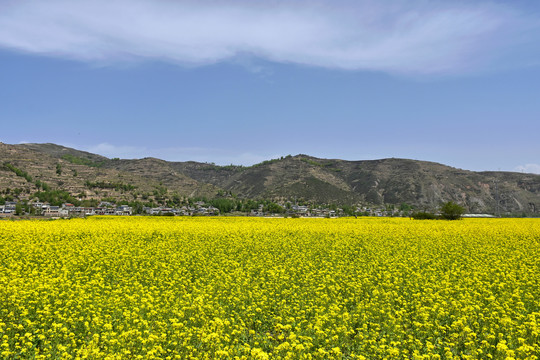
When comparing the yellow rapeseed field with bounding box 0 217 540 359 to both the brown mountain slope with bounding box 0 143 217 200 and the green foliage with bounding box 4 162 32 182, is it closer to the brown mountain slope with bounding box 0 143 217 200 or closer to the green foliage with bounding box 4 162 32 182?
the brown mountain slope with bounding box 0 143 217 200

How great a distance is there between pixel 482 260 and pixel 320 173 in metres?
163

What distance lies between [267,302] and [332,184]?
15882cm

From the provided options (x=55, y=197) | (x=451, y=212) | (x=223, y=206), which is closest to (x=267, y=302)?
(x=451, y=212)

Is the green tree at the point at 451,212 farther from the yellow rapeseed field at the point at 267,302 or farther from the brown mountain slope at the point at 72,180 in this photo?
the brown mountain slope at the point at 72,180

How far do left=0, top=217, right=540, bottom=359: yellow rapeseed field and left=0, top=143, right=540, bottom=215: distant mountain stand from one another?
110620 millimetres

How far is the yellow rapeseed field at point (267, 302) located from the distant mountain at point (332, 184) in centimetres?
11062

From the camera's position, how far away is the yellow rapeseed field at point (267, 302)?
7996 mm

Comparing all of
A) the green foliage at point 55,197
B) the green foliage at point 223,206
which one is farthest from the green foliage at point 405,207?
the green foliage at point 55,197

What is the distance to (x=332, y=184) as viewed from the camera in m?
168

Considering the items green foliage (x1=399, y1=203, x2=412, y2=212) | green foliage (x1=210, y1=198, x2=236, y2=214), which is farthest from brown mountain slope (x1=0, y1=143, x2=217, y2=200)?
green foliage (x1=399, y1=203, x2=412, y2=212)

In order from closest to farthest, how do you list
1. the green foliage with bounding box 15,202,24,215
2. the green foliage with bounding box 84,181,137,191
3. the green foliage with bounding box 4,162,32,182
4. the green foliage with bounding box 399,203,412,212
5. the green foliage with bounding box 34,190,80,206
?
the green foliage with bounding box 15,202,24,215 → the green foliage with bounding box 34,190,80,206 → the green foliage with bounding box 4,162,32,182 → the green foliage with bounding box 84,181,137,191 → the green foliage with bounding box 399,203,412,212

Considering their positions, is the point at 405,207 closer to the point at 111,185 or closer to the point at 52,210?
the point at 111,185

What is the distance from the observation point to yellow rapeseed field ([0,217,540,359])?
7996 mm

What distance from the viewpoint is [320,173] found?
591 ft
